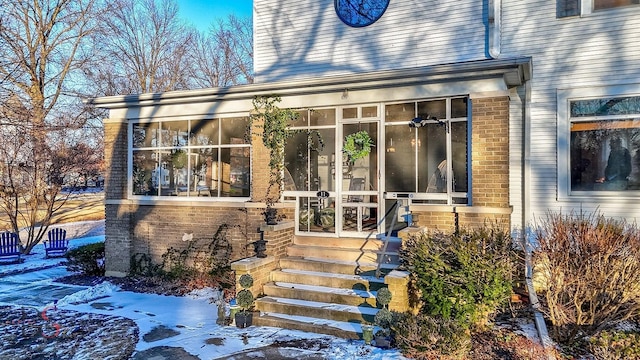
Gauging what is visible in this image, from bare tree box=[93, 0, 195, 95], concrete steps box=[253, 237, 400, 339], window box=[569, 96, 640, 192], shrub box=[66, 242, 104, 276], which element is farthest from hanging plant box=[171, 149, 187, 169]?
bare tree box=[93, 0, 195, 95]

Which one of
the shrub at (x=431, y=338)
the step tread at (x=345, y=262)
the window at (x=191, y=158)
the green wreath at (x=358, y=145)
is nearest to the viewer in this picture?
the shrub at (x=431, y=338)

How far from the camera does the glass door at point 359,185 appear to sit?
7.67m

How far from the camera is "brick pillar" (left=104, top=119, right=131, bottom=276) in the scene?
30.2 ft

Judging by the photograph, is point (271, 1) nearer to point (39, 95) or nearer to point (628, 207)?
point (628, 207)

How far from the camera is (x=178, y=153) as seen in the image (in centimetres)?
929

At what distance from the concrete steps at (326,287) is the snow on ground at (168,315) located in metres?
0.25

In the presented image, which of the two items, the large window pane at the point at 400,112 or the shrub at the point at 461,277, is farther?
the large window pane at the point at 400,112

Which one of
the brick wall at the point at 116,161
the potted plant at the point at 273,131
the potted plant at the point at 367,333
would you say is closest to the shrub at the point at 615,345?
the potted plant at the point at 367,333

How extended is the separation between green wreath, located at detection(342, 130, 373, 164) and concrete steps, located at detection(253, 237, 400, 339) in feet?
5.10

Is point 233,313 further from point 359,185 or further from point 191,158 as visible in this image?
point 191,158

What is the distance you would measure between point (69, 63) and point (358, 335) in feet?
71.4

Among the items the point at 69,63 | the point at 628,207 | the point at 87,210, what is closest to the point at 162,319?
the point at 628,207

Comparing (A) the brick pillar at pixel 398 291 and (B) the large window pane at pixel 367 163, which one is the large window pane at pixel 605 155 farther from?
(A) the brick pillar at pixel 398 291

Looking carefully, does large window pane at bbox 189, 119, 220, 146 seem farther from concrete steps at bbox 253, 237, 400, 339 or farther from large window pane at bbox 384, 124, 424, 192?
large window pane at bbox 384, 124, 424, 192
